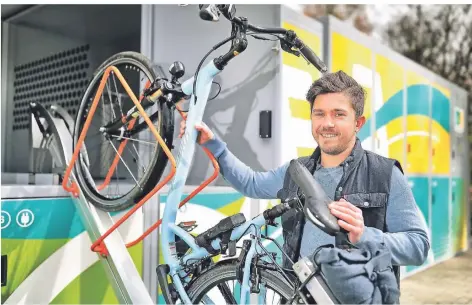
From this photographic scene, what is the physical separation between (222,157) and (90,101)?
794 millimetres

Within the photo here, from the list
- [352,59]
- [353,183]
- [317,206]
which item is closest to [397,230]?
[353,183]

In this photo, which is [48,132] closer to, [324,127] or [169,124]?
[169,124]

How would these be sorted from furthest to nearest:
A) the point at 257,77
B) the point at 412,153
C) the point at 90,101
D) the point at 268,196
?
the point at 412,153 → the point at 257,77 → the point at 90,101 → the point at 268,196

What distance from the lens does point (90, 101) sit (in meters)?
2.39

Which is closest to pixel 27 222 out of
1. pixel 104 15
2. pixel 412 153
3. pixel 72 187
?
pixel 72 187

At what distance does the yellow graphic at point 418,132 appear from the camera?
4523 millimetres

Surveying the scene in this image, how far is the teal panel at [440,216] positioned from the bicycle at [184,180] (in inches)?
143

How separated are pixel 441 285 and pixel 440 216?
1.13m

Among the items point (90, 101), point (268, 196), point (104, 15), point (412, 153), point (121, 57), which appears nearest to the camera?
point (268, 196)

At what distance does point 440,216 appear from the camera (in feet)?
17.1

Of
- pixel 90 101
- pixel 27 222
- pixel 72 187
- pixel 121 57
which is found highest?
pixel 121 57

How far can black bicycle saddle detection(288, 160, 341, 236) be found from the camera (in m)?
1.29

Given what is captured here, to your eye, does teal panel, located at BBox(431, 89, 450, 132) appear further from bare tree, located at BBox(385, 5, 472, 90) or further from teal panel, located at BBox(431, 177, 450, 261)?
bare tree, located at BBox(385, 5, 472, 90)

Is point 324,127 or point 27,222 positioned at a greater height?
point 324,127
